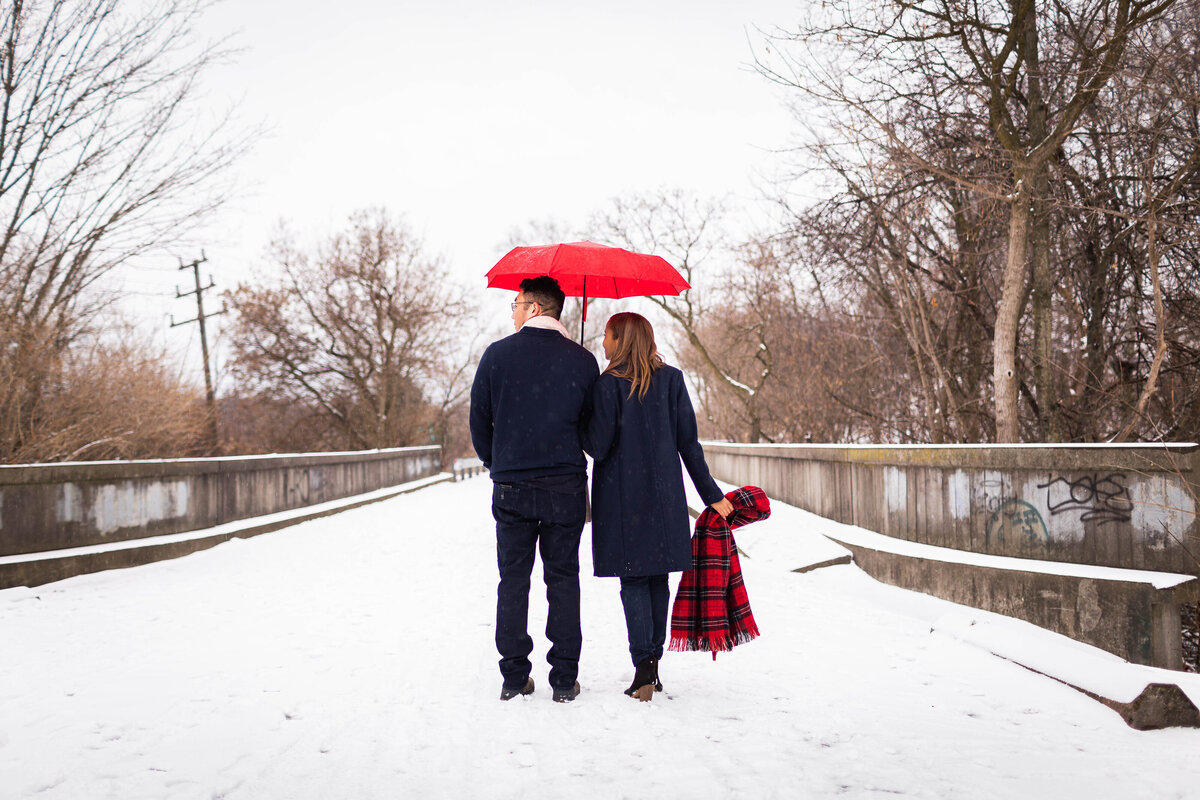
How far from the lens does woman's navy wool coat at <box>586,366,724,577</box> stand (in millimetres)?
4094

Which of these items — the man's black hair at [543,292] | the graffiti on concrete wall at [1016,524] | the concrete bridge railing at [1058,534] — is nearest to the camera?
the man's black hair at [543,292]

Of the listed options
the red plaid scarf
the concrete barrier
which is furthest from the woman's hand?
the concrete barrier

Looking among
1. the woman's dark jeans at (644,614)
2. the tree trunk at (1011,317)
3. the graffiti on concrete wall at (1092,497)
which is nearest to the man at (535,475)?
the woman's dark jeans at (644,614)

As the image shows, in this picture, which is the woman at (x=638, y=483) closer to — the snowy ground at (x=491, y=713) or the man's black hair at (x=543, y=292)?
the man's black hair at (x=543, y=292)

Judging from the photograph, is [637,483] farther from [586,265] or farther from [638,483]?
[586,265]

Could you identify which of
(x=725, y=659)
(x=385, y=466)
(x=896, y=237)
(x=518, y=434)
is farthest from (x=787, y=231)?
(x=385, y=466)

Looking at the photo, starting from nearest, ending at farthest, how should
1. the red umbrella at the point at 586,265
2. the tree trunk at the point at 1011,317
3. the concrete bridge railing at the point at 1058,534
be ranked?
1. the red umbrella at the point at 586,265
2. the concrete bridge railing at the point at 1058,534
3. the tree trunk at the point at 1011,317

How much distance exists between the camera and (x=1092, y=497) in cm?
620

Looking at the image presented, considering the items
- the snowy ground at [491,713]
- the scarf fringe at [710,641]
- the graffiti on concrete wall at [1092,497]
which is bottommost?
the snowy ground at [491,713]

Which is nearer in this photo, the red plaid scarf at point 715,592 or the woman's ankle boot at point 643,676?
the woman's ankle boot at point 643,676

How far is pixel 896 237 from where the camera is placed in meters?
13.2

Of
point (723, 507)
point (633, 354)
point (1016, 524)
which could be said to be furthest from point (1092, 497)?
point (633, 354)

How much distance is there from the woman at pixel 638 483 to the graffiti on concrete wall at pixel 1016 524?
3688mm

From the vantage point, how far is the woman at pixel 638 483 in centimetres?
410
